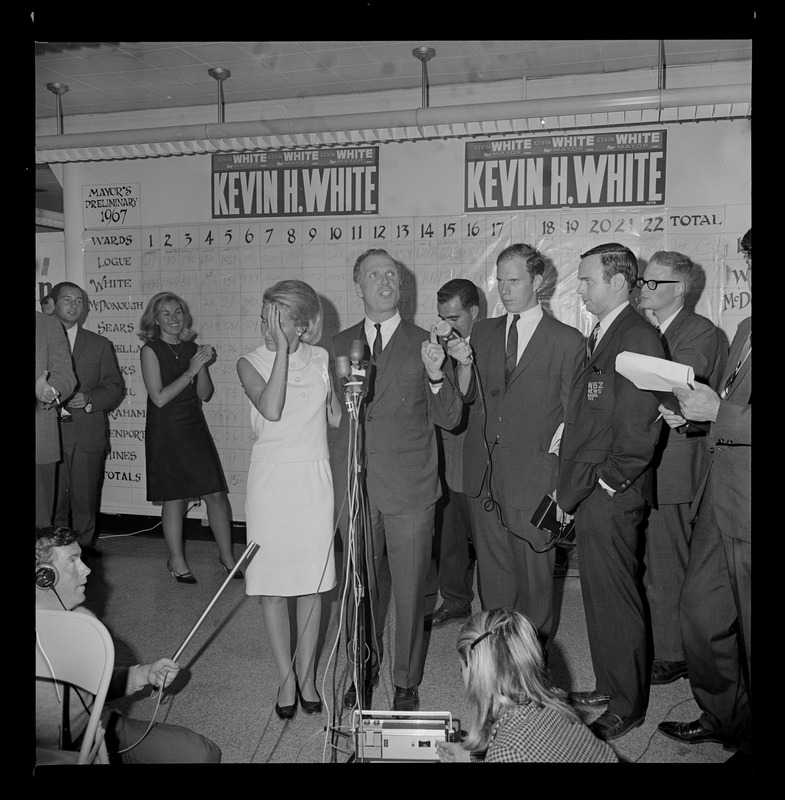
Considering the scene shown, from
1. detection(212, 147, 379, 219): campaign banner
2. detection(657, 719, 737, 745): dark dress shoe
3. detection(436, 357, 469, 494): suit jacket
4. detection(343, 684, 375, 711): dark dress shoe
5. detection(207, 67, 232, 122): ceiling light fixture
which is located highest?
detection(207, 67, 232, 122): ceiling light fixture

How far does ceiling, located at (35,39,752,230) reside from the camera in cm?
244

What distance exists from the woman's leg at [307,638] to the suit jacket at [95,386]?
997mm

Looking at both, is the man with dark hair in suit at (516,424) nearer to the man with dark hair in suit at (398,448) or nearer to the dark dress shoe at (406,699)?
the man with dark hair in suit at (398,448)

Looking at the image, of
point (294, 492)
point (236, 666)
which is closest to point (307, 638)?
point (236, 666)

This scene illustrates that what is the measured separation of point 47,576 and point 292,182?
5.05ft

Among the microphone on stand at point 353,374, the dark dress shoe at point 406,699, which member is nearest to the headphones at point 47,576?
the microphone on stand at point 353,374

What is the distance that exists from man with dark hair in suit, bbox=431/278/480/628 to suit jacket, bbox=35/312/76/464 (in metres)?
1.33

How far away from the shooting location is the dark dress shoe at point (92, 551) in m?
2.58

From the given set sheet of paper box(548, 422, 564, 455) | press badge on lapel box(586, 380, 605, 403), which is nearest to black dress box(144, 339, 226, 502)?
sheet of paper box(548, 422, 564, 455)

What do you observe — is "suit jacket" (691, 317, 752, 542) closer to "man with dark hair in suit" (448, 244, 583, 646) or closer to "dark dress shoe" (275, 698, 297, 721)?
"man with dark hair in suit" (448, 244, 583, 646)

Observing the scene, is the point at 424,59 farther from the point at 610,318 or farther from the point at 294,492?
the point at 294,492
